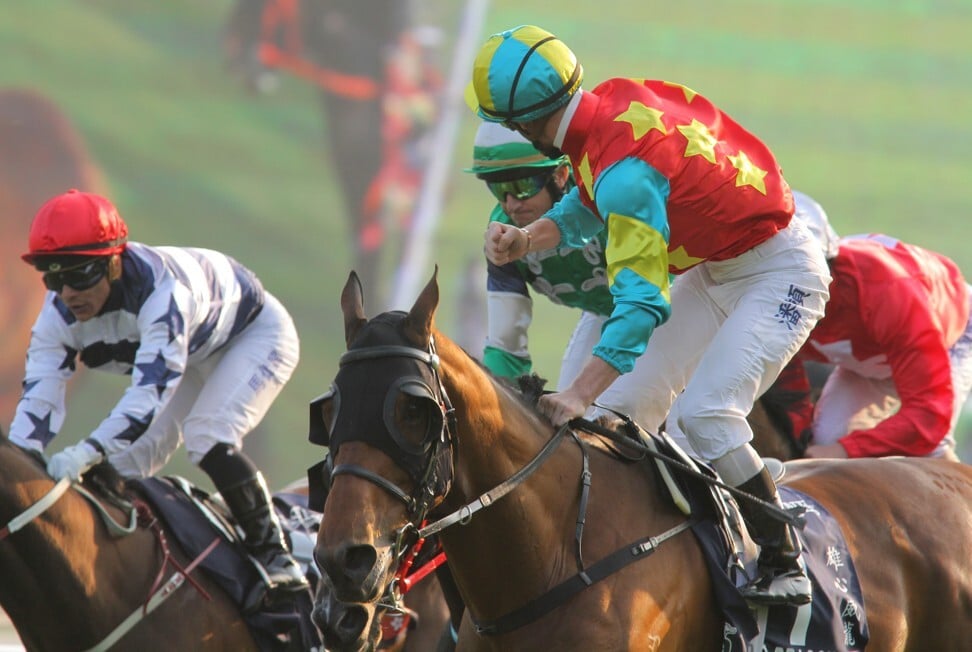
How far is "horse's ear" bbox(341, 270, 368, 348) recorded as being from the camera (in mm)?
3172

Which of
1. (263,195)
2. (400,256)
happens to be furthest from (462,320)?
(263,195)

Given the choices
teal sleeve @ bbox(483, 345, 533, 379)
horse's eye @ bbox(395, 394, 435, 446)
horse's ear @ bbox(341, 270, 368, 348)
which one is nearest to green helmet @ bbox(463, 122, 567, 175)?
teal sleeve @ bbox(483, 345, 533, 379)

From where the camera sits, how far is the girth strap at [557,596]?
336 cm

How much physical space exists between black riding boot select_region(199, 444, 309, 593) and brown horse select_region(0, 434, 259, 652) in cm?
29

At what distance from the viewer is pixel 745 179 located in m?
3.85

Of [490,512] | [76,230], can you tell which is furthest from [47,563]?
[490,512]

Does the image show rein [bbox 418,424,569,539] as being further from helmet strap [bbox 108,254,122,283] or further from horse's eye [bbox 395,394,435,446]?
helmet strap [bbox 108,254,122,283]

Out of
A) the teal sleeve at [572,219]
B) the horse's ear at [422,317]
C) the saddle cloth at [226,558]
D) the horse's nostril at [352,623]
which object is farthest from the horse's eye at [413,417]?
the saddle cloth at [226,558]

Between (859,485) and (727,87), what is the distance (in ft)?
39.8

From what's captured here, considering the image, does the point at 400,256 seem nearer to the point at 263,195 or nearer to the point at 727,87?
the point at 263,195

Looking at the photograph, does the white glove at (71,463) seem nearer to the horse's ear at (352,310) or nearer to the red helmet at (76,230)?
the red helmet at (76,230)

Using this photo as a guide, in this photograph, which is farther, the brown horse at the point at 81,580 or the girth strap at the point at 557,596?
the brown horse at the point at 81,580

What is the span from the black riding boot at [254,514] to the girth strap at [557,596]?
1.93 m

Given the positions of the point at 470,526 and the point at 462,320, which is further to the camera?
the point at 462,320
